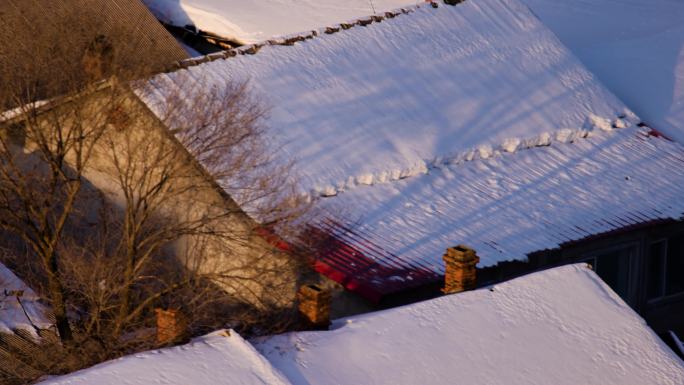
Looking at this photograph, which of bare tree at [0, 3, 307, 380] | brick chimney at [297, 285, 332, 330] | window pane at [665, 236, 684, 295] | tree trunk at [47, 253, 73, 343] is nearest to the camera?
brick chimney at [297, 285, 332, 330]

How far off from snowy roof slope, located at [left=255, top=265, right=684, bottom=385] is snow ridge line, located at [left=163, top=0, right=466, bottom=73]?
7802 millimetres

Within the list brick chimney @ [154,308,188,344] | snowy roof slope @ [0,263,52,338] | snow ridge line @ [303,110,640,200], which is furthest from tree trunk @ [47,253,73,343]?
snow ridge line @ [303,110,640,200]

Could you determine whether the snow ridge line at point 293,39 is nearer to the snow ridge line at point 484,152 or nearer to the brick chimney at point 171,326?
the snow ridge line at point 484,152

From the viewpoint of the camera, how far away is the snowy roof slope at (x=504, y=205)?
19109 mm

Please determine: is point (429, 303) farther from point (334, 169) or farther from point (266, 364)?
point (334, 169)

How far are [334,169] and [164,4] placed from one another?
11.9 m

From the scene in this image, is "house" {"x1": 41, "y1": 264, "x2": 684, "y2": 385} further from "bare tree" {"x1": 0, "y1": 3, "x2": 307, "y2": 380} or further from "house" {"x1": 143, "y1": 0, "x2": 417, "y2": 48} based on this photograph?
"house" {"x1": 143, "y1": 0, "x2": 417, "y2": 48}

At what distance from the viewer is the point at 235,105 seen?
63.7 ft

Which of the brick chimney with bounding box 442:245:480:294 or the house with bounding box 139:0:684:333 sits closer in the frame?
the brick chimney with bounding box 442:245:480:294

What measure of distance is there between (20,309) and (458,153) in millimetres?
8091

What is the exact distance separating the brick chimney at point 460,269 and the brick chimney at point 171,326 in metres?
4.12

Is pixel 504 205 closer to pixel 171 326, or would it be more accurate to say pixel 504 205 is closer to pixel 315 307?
pixel 315 307

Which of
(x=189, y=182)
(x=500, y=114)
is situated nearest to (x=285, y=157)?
(x=189, y=182)

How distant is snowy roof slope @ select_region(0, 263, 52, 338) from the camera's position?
1786 centimetres
